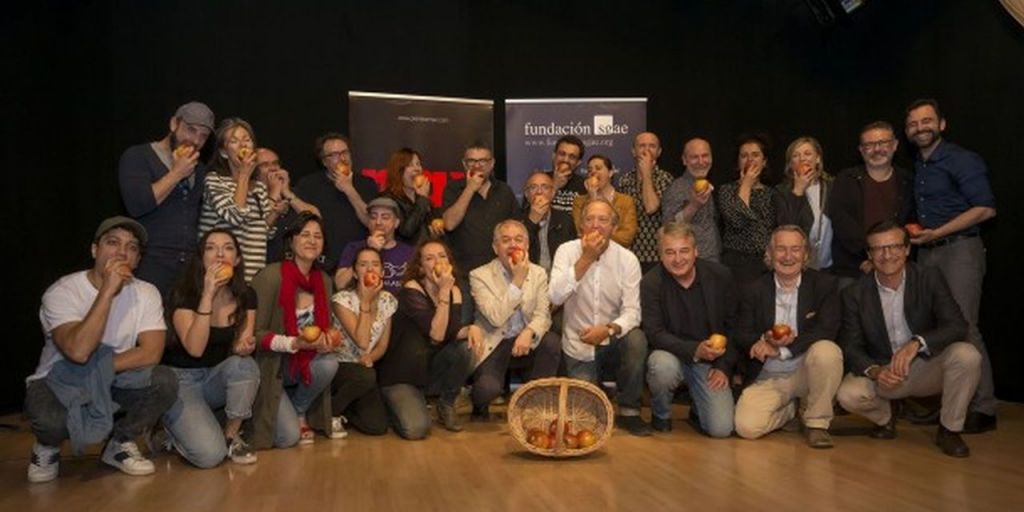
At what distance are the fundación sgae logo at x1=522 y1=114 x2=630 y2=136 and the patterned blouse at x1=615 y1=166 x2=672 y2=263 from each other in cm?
96

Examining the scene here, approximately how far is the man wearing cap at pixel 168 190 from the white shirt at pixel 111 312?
0.48m

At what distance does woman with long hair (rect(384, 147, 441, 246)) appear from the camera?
6.81 metres

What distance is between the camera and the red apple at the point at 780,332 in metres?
5.83

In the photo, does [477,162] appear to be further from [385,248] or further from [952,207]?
[952,207]

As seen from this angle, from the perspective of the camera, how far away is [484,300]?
6305 millimetres

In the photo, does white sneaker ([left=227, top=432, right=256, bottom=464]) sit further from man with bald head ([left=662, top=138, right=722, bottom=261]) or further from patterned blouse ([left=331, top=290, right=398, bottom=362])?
man with bald head ([left=662, top=138, right=722, bottom=261])

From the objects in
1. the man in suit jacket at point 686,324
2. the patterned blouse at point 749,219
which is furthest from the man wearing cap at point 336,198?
the patterned blouse at point 749,219

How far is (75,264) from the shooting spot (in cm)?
730

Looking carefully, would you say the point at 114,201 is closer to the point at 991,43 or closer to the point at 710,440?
the point at 710,440

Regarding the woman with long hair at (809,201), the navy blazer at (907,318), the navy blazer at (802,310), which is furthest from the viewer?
the woman with long hair at (809,201)

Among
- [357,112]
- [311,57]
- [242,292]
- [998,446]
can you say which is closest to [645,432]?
[998,446]

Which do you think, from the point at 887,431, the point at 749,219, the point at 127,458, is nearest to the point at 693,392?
the point at 887,431

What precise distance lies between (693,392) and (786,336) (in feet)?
2.02

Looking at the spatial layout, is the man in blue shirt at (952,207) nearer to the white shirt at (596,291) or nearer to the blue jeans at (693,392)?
the blue jeans at (693,392)
